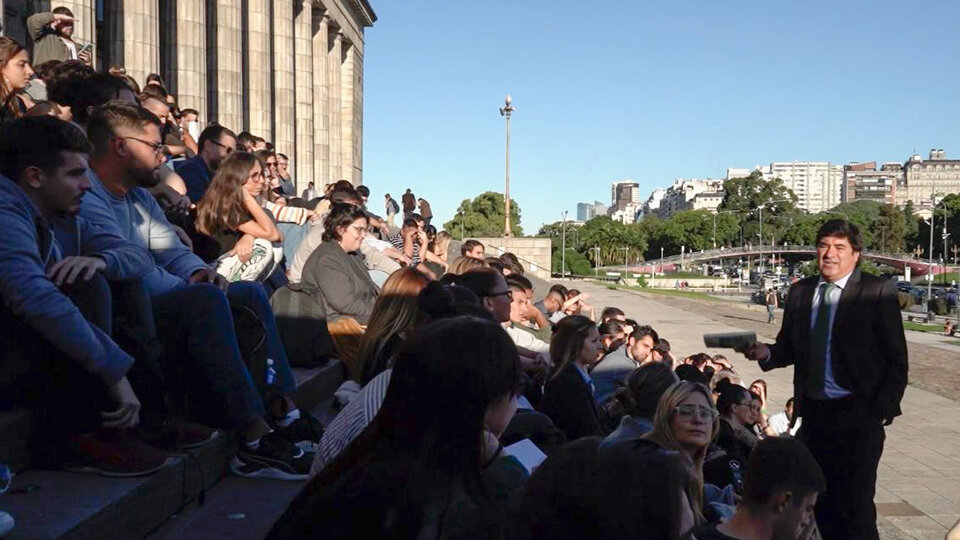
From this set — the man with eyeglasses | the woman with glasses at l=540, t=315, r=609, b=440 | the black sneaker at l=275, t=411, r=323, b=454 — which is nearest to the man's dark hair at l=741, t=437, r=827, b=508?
the woman with glasses at l=540, t=315, r=609, b=440

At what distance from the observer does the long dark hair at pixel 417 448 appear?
6.66 ft

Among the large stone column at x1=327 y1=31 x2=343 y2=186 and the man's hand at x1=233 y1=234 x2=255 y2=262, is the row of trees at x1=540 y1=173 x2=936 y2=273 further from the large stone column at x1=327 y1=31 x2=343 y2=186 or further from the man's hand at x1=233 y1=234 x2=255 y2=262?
the man's hand at x1=233 y1=234 x2=255 y2=262

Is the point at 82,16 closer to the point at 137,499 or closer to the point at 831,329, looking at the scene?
the point at 831,329

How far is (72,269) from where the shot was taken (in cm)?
397

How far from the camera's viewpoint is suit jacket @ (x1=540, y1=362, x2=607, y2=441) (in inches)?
225

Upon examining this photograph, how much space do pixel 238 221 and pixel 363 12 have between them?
4710 cm

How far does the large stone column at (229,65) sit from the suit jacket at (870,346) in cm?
2148

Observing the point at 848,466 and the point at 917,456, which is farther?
the point at 917,456

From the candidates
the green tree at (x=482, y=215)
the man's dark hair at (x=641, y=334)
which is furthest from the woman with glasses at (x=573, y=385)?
the green tree at (x=482, y=215)

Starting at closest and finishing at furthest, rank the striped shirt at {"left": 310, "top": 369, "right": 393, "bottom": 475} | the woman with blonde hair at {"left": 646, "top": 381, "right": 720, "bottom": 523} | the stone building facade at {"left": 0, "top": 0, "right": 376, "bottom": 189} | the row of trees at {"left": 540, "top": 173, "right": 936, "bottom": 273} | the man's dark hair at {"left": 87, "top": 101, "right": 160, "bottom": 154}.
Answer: the striped shirt at {"left": 310, "top": 369, "right": 393, "bottom": 475}
the woman with blonde hair at {"left": 646, "top": 381, "right": 720, "bottom": 523}
the man's dark hair at {"left": 87, "top": 101, "right": 160, "bottom": 154}
the stone building facade at {"left": 0, "top": 0, "right": 376, "bottom": 189}
the row of trees at {"left": 540, "top": 173, "right": 936, "bottom": 273}

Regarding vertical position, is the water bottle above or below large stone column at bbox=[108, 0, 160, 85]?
below

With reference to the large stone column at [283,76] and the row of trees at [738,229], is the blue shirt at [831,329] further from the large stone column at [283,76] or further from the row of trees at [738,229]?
the row of trees at [738,229]

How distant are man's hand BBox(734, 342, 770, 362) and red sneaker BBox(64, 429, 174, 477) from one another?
342 centimetres

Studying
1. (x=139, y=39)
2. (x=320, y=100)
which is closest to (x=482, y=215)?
(x=320, y=100)
